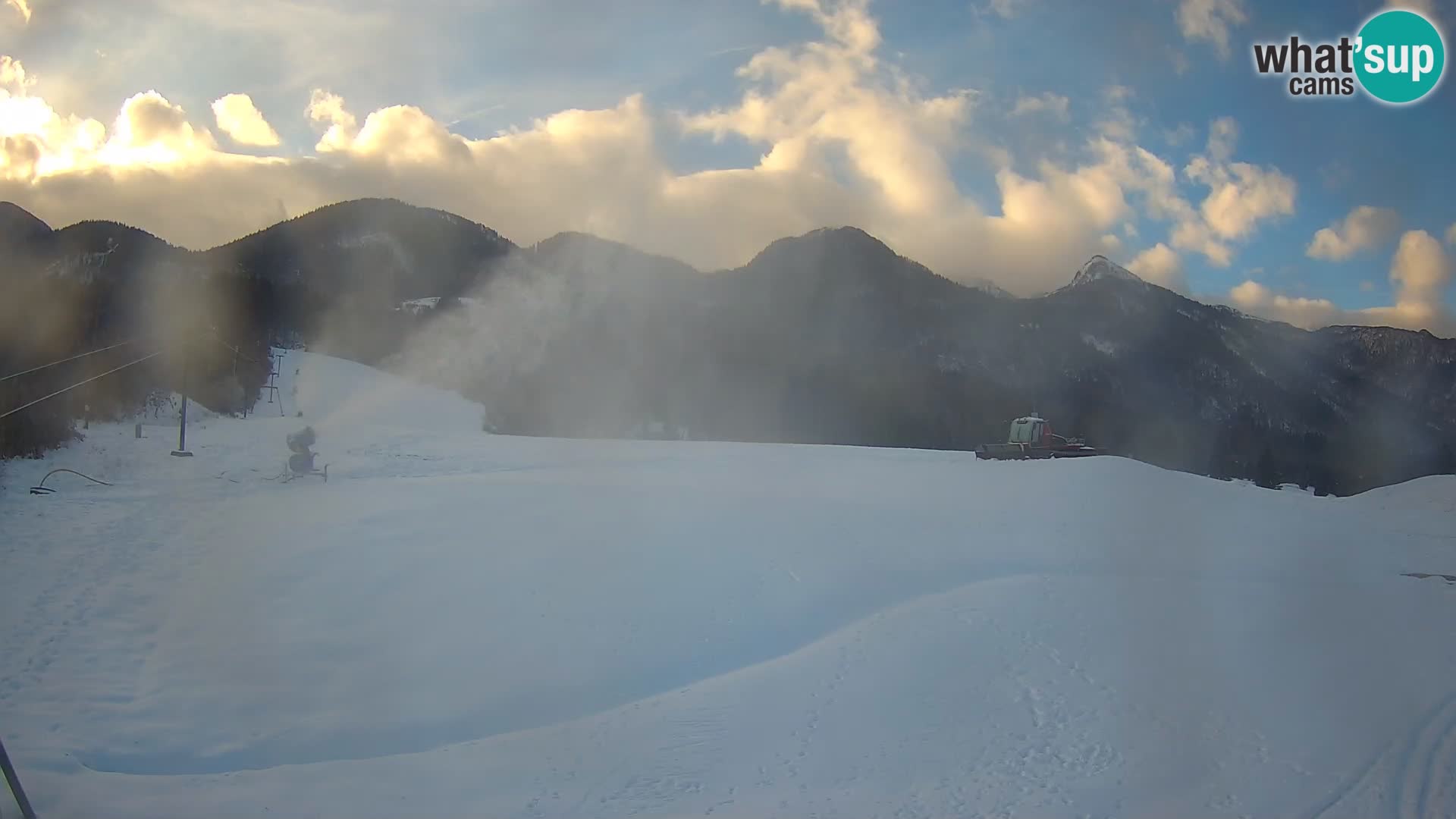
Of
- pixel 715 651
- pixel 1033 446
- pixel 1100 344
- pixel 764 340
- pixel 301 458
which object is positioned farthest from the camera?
pixel 1100 344

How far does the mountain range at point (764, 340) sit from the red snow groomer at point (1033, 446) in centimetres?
2906

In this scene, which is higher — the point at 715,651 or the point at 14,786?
the point at 14,786

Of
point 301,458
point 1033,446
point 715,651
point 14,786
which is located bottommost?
point 715,651

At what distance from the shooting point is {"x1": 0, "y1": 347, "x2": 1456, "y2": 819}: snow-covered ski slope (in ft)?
21.1

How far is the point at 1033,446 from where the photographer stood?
2111 centimetres

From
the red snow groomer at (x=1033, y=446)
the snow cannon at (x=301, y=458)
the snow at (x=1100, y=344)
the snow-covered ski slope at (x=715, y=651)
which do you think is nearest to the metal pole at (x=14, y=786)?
the snow-covered ski slope at (x=715, y=651)

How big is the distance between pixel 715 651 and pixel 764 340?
209ft

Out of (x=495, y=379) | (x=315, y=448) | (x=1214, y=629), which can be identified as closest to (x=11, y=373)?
(x=315, y=448)

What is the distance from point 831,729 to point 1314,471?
55.2 m

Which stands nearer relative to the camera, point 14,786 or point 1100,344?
point 14,786

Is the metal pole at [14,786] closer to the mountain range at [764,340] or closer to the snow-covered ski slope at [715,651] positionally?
the snow-covered ski slope at [715,651]

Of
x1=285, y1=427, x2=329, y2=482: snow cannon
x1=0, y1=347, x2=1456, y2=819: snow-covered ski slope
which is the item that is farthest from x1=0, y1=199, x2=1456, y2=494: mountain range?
x1=0, y1=347, x2=1456, y2=819: snow-covered ski slope

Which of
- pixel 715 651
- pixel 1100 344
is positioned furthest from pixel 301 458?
pixel 1100 344

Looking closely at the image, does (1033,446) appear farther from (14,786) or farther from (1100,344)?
(1100,344)
